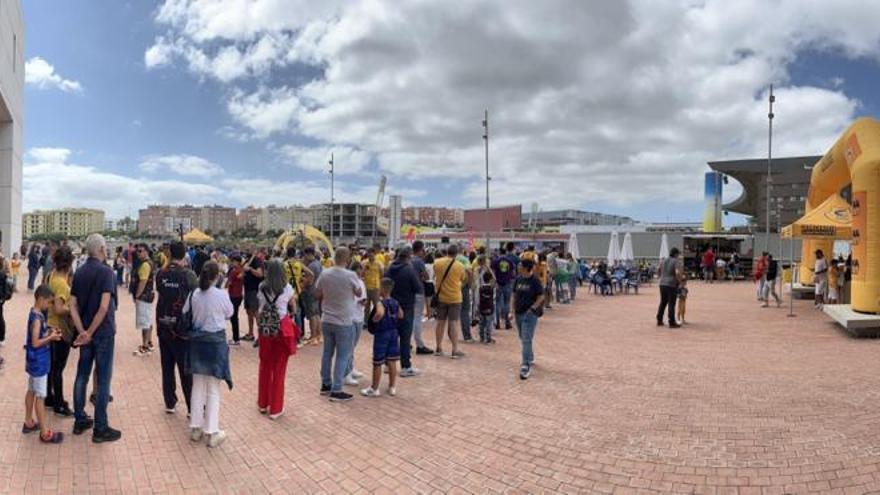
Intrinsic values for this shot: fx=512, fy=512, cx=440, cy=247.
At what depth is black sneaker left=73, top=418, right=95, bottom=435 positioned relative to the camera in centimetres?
479

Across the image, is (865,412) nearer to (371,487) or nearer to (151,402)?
(371,487)

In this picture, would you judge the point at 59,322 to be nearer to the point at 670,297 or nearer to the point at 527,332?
the point at 527,332

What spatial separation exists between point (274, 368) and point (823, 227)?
13785 mm

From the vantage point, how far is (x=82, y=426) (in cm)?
482

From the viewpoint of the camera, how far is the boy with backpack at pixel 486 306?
934cm

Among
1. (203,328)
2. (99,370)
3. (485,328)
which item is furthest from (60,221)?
(203,328)

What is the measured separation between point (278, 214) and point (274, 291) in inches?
7029

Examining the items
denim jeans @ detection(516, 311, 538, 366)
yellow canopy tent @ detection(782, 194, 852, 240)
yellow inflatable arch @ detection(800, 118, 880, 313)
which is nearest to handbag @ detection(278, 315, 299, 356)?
denim jeans @ detection(516, 311, 538, 366)

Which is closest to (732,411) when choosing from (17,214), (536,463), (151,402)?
(536,463)

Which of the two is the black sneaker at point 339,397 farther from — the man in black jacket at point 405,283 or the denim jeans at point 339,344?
the man in black jacket at point 405,283

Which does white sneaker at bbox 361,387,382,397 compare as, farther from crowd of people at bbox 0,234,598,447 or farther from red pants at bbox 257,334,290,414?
red pants at bbox 257,334,290,414

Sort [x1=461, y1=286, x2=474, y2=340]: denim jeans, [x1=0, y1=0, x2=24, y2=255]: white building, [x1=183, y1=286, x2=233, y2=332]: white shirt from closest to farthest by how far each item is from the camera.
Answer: [x1=183, y1=286, x2=233, y2=332]: white shirt → [x1=461, y1=286, x2=474, y2=340]: denim jeans → [x1=0, y1=0, x2=24, y2=255]: white building

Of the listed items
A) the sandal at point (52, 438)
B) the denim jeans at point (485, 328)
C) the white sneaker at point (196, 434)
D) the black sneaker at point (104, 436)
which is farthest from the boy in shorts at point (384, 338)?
the denim jeans at point (485, 328)

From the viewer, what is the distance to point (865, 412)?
5.17m
